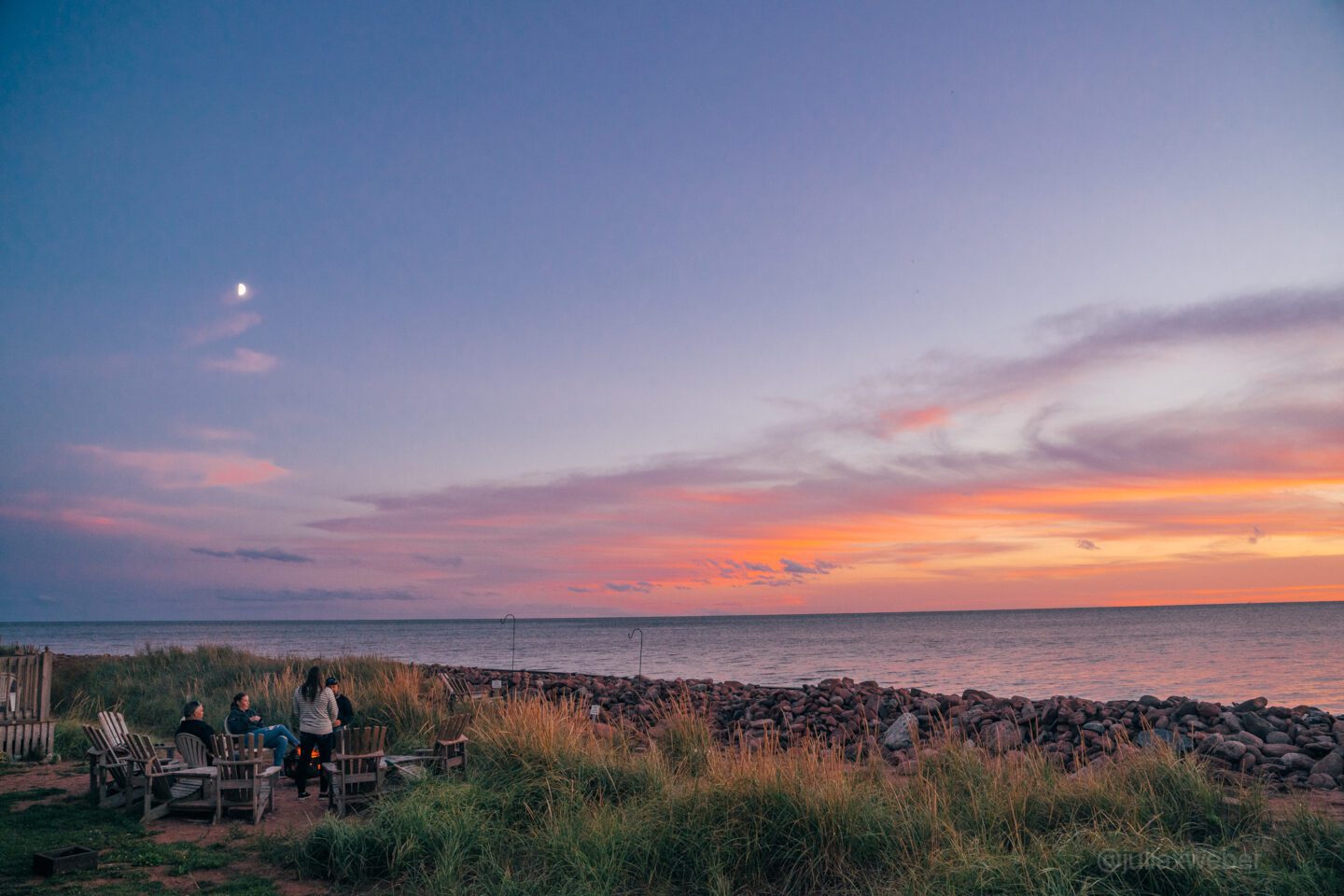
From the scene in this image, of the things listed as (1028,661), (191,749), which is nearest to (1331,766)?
(191,749)

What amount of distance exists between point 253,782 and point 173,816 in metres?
1.17

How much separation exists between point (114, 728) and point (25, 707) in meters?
3.44

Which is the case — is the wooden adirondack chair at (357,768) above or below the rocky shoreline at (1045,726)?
above

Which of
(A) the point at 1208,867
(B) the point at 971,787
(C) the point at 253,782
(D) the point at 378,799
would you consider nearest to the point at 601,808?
(D) the point at 378,799

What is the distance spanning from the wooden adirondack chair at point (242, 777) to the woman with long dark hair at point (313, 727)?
0.77m

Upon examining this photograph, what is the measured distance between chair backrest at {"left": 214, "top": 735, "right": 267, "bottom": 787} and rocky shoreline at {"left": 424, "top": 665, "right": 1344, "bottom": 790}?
598cm

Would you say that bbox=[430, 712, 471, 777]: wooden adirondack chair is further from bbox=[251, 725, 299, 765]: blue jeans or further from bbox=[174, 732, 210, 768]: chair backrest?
bbox=[174, 732, 210, 768]: chair backrest

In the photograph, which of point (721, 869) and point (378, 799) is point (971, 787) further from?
point (378, 799)

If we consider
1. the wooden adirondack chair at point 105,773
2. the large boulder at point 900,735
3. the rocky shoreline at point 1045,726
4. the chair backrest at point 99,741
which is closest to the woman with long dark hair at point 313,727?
the wooden adirondack chair at point 105,773

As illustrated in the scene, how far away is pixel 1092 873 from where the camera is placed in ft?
20.0

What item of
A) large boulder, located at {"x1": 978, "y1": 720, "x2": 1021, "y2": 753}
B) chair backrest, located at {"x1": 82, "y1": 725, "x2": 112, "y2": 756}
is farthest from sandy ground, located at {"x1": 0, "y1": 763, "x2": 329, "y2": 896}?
large boulder, located at {"x1": 978, "y1": 720, "x2": 1021, "y2": 753}

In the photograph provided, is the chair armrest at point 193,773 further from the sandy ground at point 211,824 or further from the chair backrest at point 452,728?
the chair backrest at point 452,728

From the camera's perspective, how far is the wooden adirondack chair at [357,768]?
938 centimetres

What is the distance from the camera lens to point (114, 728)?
443 inches
